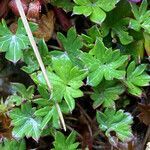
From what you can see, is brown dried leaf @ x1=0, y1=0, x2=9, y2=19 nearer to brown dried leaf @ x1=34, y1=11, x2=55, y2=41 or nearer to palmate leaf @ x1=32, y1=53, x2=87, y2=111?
brown dried leaf @ x1=34, y1=11, x2=55, y2=41

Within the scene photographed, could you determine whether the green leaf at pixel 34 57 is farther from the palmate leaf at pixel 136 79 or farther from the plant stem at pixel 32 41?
the palmate leaf at pixel 136 79

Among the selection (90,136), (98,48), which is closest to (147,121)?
(90,136)

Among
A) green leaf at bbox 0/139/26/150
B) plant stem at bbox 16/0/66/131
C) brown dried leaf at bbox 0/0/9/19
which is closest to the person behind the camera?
plant stem at bbox 16/0/66/131

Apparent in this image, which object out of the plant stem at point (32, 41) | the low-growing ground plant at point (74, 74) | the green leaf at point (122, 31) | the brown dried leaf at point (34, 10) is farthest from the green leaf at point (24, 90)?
the green leaf at point (122, 31)

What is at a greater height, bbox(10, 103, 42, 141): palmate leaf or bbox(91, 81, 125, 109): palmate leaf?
bbox(91, 81, 125, 109): palmate leaf

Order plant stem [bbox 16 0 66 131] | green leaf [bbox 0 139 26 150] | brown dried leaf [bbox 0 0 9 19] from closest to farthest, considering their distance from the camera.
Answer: plant stem [bbox 16 0 66 131] → green leaf [bbox 0 139 26 150] → brown dried leaf [bbox 0 0 9 19]

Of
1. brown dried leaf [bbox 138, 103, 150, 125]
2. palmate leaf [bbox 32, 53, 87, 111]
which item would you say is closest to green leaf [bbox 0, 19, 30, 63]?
palmate leaf [bbox 32, 53, 87, 111]
